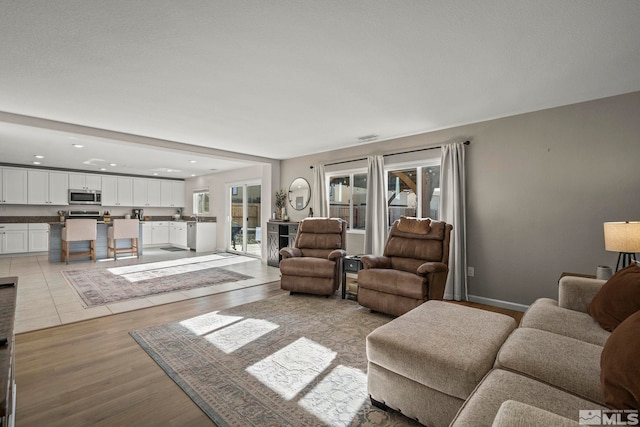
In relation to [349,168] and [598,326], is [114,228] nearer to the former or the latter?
[349,168]

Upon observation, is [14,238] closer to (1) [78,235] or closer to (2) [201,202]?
(1) [78,235]

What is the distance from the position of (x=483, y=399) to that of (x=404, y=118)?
328 centimetres

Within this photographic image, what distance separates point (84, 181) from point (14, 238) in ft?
6.56

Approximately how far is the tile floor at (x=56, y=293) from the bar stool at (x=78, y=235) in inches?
7.5

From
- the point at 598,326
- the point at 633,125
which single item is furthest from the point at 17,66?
the point at 633,125

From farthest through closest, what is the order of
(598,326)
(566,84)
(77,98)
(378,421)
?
(77,98)
(566,84)
(598,326)
(378,421)

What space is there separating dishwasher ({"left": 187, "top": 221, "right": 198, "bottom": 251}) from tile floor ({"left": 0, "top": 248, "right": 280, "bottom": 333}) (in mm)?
1438

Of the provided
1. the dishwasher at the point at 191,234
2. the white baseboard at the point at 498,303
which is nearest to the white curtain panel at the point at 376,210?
the white baseboard at the point at 498,303

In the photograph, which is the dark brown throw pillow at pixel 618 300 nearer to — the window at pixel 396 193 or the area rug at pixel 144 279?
the window at pixel 396 193

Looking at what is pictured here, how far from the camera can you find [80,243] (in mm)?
6859

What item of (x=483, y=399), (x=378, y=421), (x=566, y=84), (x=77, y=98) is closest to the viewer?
(x=483, y=399)

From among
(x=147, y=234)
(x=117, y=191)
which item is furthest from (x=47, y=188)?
(x=147, y=234)

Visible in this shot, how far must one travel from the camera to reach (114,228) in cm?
692

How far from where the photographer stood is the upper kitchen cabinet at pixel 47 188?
750 centimetres
